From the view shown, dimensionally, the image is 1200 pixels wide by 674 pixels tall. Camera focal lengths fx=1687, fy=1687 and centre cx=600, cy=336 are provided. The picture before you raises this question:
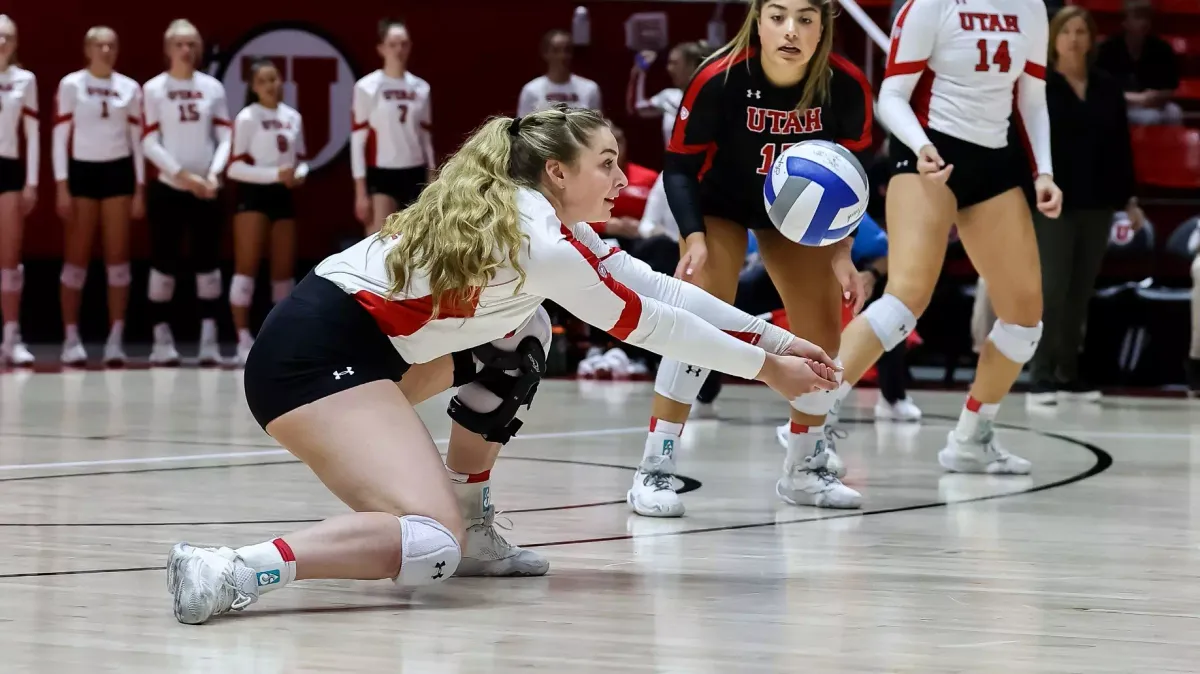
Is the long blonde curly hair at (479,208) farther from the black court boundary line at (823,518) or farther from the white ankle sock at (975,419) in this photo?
the white ankle sock at (975,419)

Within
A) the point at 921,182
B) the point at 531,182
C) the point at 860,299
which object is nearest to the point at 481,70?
the point at 921,182

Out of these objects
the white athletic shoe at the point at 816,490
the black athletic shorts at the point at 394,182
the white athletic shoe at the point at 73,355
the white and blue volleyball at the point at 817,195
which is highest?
the white and blue volleyball at the point at 817,195

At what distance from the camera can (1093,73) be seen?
32.4 feet

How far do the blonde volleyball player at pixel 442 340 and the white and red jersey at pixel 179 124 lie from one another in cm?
817

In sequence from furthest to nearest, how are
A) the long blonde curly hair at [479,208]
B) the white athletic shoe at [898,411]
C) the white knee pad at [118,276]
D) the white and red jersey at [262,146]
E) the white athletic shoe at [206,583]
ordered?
the white and red jersey at [262,146] → the white knee pad at [118,276] → the white athletic shoe at [898,411] → the long blonde curly hair at [479,208] → the white athletic shoe at [206,583]

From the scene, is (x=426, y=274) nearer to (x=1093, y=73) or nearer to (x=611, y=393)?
(x=611, y=393)

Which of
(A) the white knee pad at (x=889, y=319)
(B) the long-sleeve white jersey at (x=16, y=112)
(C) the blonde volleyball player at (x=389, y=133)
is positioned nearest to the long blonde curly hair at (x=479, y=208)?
(A) the white knee pad at (x=889, y=319)

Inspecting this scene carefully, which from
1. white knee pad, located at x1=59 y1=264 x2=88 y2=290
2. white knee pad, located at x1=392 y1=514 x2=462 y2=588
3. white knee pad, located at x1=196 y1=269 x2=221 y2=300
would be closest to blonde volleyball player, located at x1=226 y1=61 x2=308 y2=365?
white knee pad, located at x1=196 y1=269 x2=221 y2=300

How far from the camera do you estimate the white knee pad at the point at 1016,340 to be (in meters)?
6.00

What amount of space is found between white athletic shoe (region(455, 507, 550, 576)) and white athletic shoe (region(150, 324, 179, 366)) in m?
7.98

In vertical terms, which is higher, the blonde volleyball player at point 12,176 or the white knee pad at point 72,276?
the blonde volleyball player at point 12,176

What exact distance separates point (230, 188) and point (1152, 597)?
10569 millimetres

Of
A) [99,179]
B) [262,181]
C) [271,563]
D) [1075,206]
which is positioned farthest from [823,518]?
[99,179]

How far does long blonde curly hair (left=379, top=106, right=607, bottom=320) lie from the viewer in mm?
3535
